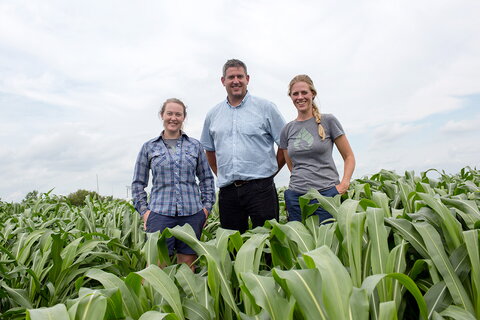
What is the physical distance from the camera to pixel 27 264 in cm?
286

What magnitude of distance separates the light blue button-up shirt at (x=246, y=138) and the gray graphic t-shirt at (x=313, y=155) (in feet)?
0.96

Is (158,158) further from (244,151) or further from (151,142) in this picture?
(244,151)

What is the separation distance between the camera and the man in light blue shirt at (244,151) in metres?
3.21

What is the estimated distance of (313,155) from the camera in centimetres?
301

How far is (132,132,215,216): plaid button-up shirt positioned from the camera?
118 inches

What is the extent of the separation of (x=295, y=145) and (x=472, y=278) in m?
1.71

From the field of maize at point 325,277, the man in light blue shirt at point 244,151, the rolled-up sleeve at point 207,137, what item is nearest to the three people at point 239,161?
the man in light blue shirt at point 244,151

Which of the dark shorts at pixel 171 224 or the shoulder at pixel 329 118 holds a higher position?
the shoulder at pixel 329 118

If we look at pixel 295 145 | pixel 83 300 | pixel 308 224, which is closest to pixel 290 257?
pixel 308 224

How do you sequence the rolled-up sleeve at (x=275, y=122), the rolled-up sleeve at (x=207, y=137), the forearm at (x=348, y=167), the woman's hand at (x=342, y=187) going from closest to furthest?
the woman's hand at (x=342, y=187) → the forearm at (x=348, y=167) → the rolled-up sleeve at (x=275, y=122) → the rolled-up sleeve at (x=207, y=137)

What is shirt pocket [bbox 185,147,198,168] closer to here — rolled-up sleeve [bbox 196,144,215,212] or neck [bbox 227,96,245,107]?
rolled-up sleeve [bbox 196,144,215,212]

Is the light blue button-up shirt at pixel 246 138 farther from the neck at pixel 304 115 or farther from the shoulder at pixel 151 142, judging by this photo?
the shoulder at pixel 151 142

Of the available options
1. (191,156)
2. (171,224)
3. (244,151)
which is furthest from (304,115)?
(171,224)

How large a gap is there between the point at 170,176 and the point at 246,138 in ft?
2.27
